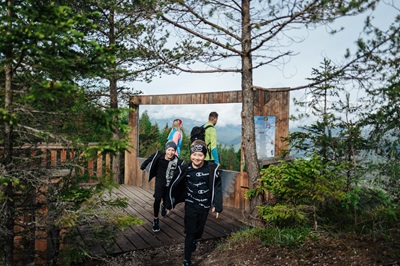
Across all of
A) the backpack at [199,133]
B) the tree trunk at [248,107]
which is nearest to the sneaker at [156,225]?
the tree trunk at [248,107]

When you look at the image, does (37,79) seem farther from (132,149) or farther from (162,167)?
(132,149)

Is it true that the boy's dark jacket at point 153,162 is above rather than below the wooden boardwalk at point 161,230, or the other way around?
above

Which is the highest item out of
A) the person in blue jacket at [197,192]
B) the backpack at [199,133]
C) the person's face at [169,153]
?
the backpack at [199,133]

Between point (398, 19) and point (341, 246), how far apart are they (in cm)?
340

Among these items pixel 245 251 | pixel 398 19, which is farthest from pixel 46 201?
pixel 398 19

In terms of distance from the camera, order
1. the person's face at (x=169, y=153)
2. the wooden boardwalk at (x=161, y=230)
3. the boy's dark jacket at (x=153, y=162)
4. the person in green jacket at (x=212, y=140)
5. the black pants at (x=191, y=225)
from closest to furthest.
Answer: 1. the black pants at (x=191, y=225)
2. the wooden boardwalk at (x=161, y=230)
3. the person's face at (x=169, y=153)
4. the boy's dark jacket at (x=153, y=162)
5. the person in green jacket at (x=212, y=140)

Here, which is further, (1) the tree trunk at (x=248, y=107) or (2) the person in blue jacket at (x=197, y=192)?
(1) the tree trunk at (x=248, y=107)

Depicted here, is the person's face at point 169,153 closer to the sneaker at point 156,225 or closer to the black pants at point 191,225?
the sneaker at point 156,225

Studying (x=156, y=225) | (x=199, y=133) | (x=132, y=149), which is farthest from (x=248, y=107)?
(x=132, y=149)

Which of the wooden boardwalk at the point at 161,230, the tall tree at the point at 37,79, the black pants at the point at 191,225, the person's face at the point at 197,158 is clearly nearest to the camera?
the tall tree at the point at 37,79

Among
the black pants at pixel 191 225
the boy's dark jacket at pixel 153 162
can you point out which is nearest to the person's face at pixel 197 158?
the black pants at pixel 191 225

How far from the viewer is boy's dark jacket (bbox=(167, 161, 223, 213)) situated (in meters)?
4.79

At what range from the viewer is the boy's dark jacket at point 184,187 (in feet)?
15.7

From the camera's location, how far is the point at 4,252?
13.3 feet
